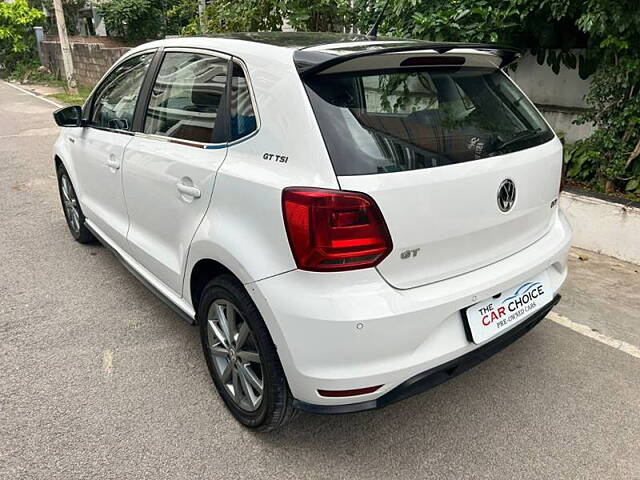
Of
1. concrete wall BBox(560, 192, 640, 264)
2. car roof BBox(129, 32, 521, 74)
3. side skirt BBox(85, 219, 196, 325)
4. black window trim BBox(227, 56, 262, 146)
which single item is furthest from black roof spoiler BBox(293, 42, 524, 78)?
concrete wall BBox(560, 192, 640, 264)

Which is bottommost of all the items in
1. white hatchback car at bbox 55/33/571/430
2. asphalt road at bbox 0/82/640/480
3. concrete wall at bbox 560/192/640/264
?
asphalt road at bbox 0/82/640/480

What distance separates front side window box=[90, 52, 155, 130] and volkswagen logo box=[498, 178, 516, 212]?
6.96 ft

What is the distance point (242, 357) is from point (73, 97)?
15249 millimetres

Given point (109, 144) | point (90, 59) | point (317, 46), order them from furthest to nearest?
point (90, 59)
point (109, 144)
point (317, 46)

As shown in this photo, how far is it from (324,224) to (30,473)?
1626 millimetres

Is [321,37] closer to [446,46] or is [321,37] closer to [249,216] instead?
[446,46]

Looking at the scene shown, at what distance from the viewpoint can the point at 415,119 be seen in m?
2.12

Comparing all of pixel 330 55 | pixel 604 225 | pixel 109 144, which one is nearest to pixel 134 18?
pixel 109 144

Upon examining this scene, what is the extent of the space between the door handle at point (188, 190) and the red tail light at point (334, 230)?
26.5 inches

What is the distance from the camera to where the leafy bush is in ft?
69.5

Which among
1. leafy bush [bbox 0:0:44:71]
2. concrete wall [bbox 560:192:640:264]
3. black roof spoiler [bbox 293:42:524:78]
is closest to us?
black roof spoiler [bbox 293:42:524:78]

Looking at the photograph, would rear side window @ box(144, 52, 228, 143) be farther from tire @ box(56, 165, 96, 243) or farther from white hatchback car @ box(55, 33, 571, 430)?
tire @ box(56, 165, 96, 243)

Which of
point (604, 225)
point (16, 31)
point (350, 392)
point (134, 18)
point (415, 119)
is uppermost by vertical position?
point (134, 18)

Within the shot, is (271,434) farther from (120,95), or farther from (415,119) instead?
(120,95)
